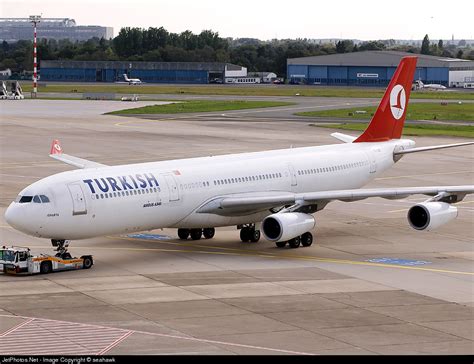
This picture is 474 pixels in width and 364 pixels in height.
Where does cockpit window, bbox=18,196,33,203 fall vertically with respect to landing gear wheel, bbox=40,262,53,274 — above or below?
above

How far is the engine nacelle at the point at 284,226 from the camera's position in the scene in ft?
139

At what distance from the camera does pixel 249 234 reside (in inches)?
1842

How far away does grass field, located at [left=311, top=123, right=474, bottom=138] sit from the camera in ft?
334

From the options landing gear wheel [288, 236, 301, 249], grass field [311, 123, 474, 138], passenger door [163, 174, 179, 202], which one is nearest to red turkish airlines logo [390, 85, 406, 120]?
landing gear wheel [288, 236, 301, 249]

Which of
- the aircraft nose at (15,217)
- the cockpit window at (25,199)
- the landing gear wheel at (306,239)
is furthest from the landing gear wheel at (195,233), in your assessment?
the aircraft nose at (15,217)

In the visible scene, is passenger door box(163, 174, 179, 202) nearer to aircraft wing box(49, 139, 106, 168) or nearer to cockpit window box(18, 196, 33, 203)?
cockpit window box(18, 196, 33, 203)

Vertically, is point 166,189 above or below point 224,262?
above

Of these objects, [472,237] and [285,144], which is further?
[285,144]

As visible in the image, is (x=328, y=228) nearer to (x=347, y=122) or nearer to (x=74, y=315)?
(x=74, y=315)

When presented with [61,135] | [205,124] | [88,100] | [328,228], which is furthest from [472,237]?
[88,100]

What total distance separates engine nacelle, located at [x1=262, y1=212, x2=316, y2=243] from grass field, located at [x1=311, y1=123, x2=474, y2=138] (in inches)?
2342

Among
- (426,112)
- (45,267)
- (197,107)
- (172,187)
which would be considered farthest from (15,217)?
(197,107)
